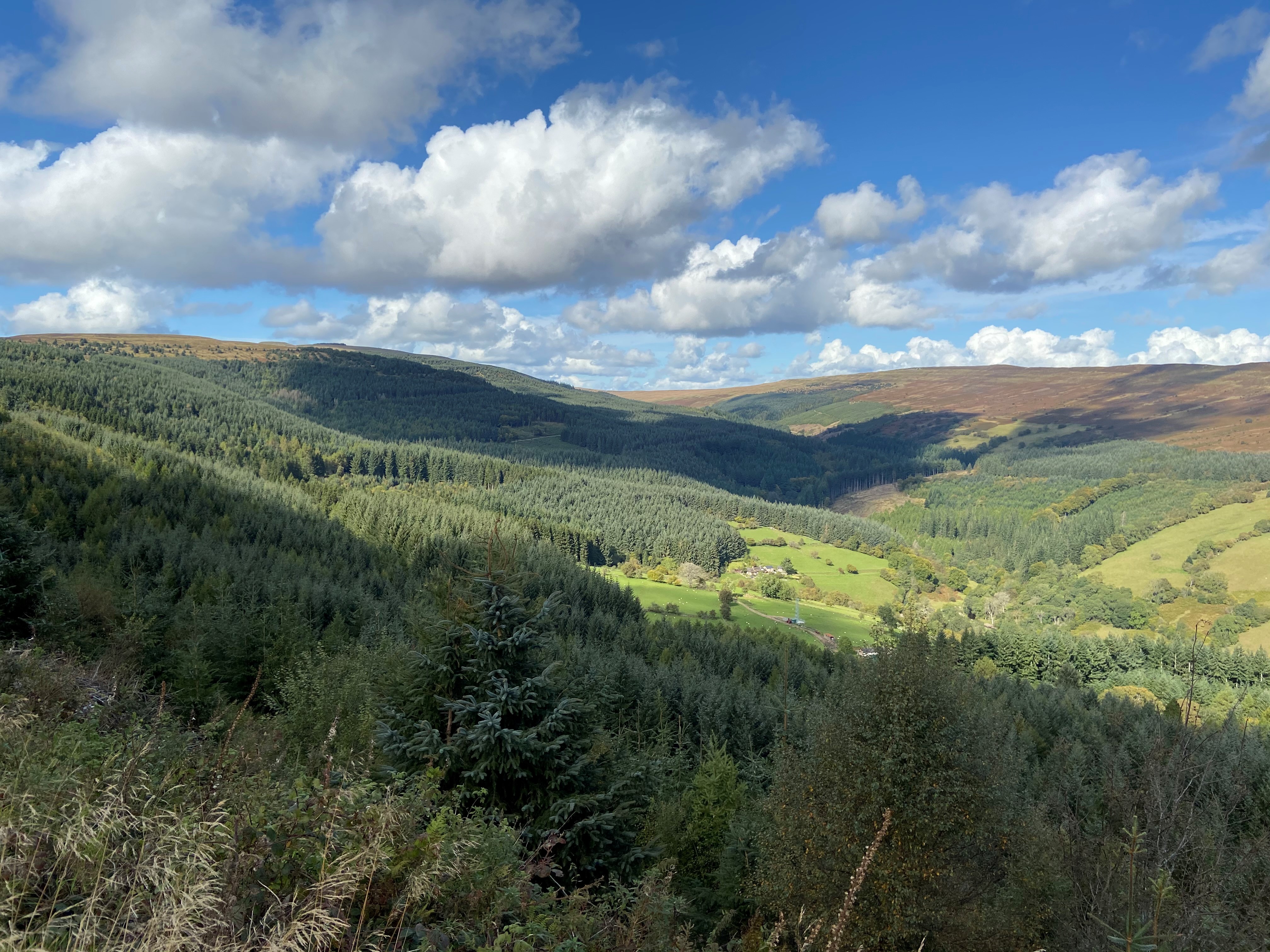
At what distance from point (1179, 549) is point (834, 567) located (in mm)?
90211

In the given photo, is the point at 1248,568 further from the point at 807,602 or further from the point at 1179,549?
the point at 807,602

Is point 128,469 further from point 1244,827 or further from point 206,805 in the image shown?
point 1244,827

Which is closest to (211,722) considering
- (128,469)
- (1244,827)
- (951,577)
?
(1244,827)

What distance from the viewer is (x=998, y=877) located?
20547 mm

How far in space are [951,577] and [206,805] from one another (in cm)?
19327

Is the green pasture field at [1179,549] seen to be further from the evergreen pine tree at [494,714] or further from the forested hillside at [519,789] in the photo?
the evergreen pine tree at [494,714]

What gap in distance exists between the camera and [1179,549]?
542ft

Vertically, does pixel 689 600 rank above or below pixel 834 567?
above

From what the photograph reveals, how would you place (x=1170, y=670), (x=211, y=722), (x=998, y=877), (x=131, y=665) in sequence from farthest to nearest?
(x=1170, y=670) → (x=131, y=665) → (x=998, y=877) → (x=211, y=722)

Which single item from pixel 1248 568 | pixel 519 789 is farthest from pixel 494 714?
pixel 1248 568

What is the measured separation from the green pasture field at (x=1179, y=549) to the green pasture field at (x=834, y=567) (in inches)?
2244

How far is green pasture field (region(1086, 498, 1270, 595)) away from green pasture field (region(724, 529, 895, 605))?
2244 inches

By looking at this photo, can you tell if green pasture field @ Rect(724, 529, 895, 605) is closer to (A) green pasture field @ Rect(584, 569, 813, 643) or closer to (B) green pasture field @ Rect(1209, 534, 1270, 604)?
(A) green pasture field @ Rect(584, 569, 813, 643)

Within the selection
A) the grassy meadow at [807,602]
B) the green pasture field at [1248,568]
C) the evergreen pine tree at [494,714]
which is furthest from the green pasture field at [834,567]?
the evergreen pine tree at [494,714]
